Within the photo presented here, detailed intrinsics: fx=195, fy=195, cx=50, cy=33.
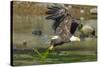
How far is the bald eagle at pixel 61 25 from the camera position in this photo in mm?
1855

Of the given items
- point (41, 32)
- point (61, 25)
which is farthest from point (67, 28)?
point (41, 32)

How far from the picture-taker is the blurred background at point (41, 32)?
5.75 feet

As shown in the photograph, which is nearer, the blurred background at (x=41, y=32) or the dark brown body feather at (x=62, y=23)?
the blurred background at (x=41, y=32)

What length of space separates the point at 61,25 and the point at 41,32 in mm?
210

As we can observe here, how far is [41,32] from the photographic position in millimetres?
1820

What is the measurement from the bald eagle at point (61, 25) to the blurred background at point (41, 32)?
0.04 m

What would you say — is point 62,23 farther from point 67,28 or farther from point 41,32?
point 41,32

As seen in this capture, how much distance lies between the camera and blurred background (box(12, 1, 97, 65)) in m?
1.75

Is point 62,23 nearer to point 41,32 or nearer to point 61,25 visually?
point 61,25

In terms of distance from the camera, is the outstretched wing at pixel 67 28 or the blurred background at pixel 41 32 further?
the outstretched wing at pixel 67 28

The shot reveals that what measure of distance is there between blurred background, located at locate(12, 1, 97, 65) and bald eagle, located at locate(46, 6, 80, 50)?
0.12 ft

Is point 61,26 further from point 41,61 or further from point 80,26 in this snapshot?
point 41,61

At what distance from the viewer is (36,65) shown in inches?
71.1

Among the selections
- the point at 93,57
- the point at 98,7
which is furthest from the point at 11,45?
the point at 98,7
